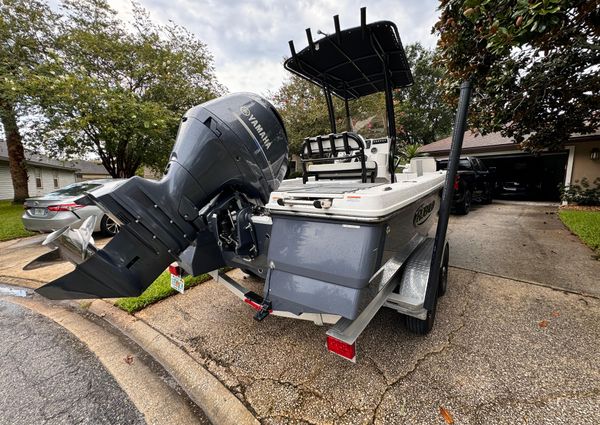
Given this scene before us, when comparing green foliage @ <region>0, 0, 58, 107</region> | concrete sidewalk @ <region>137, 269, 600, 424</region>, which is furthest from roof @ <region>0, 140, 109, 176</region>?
concrete sidewalk @ <region>137, 269, 600, 424</region>

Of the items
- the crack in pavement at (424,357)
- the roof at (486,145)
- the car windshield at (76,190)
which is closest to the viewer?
the crack in pavement at (424,357)

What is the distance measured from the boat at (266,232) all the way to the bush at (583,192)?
32.2ft

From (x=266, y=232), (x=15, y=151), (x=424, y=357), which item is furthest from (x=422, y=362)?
(x=15, y=151)

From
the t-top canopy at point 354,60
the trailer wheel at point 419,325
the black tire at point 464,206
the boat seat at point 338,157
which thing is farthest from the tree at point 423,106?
the trailer wheel at point 419,325

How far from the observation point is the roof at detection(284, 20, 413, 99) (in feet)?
8.38

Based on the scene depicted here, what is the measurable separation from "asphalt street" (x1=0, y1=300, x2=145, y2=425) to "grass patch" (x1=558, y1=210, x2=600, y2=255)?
6.44m

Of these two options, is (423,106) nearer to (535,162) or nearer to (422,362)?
(535,162)

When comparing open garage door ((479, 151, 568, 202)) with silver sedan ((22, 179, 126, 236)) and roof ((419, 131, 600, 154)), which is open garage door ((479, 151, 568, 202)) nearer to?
roof ((419, 131, 600, 154))

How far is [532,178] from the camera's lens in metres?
11.8

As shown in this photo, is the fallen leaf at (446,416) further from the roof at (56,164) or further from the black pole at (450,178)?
the roof at (56,164)

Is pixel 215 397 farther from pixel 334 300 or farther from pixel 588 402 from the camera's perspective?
pixel 588 402

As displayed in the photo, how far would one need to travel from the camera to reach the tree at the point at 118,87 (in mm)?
7332

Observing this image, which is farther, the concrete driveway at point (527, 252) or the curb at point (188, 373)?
the concrete driveway at point (527, 252)

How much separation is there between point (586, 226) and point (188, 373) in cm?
795
